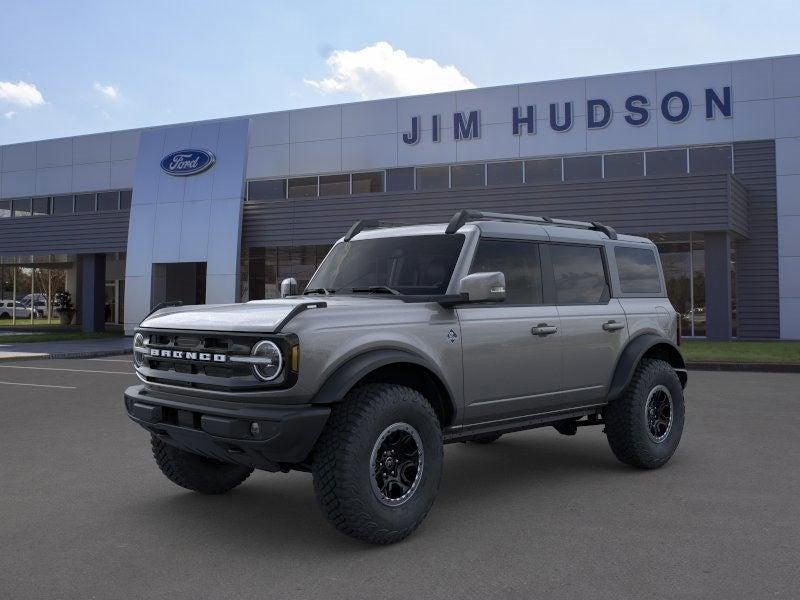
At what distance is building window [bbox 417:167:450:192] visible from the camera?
25703 mm

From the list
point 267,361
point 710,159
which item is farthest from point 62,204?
point 267,361

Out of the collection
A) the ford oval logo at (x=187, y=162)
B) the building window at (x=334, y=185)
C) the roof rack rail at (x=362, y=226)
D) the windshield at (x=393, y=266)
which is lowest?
the windshield at (x=393, y=266)

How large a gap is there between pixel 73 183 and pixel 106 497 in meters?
30.0

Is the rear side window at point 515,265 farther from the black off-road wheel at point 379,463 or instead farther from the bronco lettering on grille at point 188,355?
the bronco lettering on grille at point 188,355

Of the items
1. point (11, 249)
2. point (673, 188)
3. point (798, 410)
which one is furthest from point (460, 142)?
point (11, 249)

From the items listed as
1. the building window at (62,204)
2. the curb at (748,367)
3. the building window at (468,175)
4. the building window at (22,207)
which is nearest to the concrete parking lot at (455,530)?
the curb at (748,367)

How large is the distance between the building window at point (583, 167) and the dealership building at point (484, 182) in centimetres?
5

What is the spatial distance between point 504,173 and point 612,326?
19.6m

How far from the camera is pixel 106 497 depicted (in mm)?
5488

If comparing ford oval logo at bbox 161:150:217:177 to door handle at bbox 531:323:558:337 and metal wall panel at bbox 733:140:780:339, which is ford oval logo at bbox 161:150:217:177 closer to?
metal wall panel at bbox 733:140:780:339

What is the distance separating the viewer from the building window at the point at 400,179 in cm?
2616

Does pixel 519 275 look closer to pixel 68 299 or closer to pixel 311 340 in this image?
pixel 311 340

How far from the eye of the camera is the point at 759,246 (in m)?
22.7

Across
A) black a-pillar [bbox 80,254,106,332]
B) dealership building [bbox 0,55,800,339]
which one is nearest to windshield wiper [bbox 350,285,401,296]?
dealership building [bbox 0,55,800,339]
